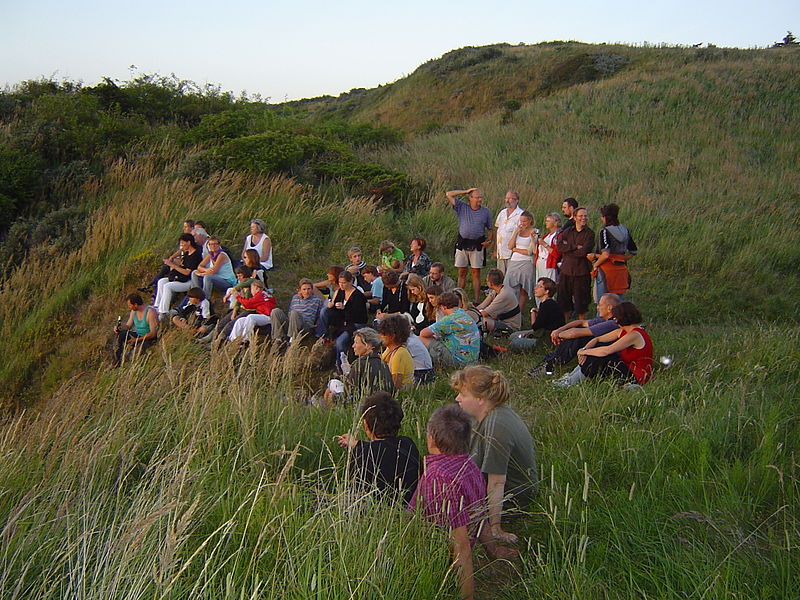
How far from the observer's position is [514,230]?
1066 cm

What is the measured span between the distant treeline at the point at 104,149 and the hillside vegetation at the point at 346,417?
19cm

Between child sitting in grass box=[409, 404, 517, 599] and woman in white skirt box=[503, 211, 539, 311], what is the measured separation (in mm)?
6492

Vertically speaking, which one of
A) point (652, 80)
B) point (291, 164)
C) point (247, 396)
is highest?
point (652, 80)

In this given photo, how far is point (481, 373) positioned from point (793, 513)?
1.87 m

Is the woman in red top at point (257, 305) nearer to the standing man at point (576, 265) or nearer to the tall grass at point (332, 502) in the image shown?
the tall grass at point (332, 502)

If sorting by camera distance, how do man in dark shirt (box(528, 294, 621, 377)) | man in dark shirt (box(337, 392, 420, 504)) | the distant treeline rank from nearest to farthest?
man in dark shirt (box(337, 392, 420, 504))
man in dark shirt (box(528, 294, 621, 377))
the distant treeline

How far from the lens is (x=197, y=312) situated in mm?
10242

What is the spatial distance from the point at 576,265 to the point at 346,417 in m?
5.14

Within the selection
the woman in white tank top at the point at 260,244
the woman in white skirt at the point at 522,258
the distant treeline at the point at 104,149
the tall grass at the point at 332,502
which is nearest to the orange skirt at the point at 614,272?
the woman in white skirt at the point at 522,258

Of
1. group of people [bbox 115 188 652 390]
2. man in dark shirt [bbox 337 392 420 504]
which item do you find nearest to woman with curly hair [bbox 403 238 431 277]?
group of people [bbox 115 188 652 390]

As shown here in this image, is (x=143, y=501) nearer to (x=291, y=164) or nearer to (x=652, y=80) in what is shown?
(x=291, y=164)

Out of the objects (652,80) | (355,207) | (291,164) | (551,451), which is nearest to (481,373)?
(551,451)

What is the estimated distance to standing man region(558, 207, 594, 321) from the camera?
9.41 metres

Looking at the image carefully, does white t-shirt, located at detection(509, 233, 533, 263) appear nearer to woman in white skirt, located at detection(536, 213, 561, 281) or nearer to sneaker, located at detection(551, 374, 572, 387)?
woman in white skirt, located at detection(536, 213, 561, 281)
